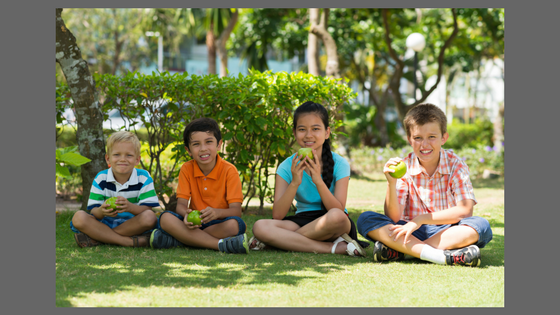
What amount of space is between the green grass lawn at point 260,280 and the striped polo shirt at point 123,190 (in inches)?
16.7

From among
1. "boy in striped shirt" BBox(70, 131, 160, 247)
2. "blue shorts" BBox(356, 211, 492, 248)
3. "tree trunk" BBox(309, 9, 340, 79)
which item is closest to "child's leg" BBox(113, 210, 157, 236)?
"boy in striped shirt" BBox(70, 131, 160, 247)

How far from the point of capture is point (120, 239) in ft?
13.4

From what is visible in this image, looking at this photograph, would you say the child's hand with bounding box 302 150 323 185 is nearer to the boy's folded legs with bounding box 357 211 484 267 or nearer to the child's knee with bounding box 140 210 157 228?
the boy's folded legs with bounding box 357 211 484 267

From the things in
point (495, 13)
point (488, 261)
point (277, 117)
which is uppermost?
point (495, 13)

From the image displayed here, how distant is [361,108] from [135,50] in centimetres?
1848

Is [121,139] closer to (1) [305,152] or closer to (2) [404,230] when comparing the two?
(1) [305,152]

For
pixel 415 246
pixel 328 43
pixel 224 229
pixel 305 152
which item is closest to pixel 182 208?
pixel 224 229

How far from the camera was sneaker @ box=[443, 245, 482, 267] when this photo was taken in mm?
3418

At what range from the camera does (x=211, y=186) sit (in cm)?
420

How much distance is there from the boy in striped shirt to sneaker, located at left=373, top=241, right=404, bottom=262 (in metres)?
1.94

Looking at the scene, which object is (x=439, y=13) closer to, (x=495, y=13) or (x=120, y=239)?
(x=495, y=13)

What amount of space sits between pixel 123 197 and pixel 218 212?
2.78 feet

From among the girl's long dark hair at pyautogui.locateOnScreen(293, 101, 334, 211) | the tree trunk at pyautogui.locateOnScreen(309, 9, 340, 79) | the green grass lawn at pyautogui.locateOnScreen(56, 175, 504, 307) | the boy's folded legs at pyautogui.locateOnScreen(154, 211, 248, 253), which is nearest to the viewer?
the green grass lawn at pyautogui.locateOnScreen(56, 175, 504, 307)

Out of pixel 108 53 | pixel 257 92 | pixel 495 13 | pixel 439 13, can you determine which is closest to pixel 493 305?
pixel 257 92
